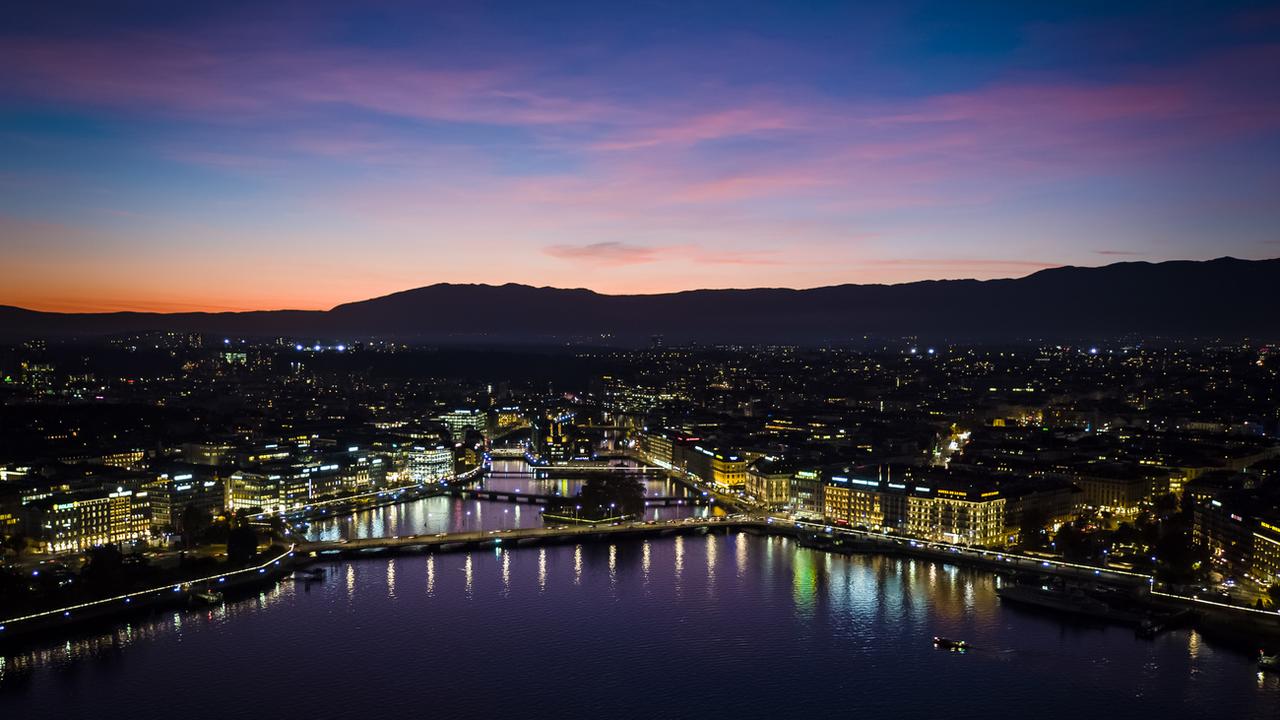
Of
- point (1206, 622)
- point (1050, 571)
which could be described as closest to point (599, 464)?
point (1050, 571)

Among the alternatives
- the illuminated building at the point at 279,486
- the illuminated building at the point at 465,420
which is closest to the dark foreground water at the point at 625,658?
the illuminated building at the point at 279,486

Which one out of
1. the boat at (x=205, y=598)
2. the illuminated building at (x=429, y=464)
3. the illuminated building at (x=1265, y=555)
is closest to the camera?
the illuminated building at (x=1265, y=555)

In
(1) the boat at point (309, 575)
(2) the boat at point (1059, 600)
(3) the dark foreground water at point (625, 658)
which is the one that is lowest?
(3) the dark foreground water at point (625, 658)

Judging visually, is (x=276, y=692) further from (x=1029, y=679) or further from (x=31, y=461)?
(x=31, y=461)

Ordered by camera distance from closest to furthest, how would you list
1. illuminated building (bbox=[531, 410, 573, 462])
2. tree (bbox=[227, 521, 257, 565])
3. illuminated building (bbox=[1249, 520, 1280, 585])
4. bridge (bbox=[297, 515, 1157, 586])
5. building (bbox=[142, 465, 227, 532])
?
illuminated building (bbox=[1249, 520, 1280, 585]) → tree (bbox=[227, 521, 257, 565]) → bridge (bbox=[297, 515, 1157, 586]) → building (bbox=[142, 465, 227, 532]) → illuminated building (bbox=[531, 410, 573, 462])

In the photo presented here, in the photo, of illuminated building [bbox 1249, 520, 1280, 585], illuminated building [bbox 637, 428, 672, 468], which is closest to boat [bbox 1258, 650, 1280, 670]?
illuminated building [bbox 1249, 520, 1280, 585]

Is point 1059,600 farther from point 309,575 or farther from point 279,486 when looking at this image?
point 279,486

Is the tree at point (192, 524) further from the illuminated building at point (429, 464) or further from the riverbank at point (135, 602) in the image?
the illuminated building at point (429, 464)

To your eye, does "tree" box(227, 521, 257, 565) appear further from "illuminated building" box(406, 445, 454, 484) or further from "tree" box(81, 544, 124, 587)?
"illuminated building" box(406, 445, 454, 484)
